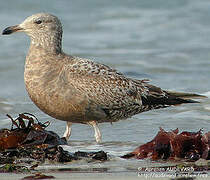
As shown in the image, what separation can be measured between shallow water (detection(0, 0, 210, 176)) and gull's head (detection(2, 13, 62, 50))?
1485 millimetres

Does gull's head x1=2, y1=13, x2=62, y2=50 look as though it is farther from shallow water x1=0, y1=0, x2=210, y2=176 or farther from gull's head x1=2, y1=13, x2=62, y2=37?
shallow water x1=0, y1=0, x2=210, y2=176

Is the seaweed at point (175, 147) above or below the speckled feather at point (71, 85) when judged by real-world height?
below

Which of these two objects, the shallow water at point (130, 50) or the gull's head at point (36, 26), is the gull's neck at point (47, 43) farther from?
the shallow water at point (130, 50)

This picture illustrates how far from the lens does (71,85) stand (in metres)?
9.34

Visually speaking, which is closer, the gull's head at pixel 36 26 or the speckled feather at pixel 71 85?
the speckled feather at pixel 71 85

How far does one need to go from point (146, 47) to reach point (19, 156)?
10720 millimetres

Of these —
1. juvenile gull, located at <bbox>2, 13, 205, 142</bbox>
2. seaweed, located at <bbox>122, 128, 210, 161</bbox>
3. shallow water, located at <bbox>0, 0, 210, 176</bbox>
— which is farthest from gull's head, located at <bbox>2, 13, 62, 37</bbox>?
seaweed, located at <bbox>122, 128, 210, 161</bbox>

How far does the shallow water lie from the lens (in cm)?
1088

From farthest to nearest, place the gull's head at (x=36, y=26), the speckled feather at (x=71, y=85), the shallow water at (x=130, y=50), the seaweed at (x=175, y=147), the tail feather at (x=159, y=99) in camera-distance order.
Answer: the shallow water at (x=130, y=50) < the tail feather at (x=159, y=99) < the gull's head at (x=36, y=26) < the speckled feather at (x=71, y=85) < the seaweed at (x=175, y=147)

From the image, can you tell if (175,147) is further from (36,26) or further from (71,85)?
(36,26)

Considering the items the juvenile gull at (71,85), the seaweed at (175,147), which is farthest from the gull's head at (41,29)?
the seaweed at (175,147)

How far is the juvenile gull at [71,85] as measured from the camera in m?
9.25

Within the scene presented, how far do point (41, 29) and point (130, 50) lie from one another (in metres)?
8.11

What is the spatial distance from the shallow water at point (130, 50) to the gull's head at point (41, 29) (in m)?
1.49
